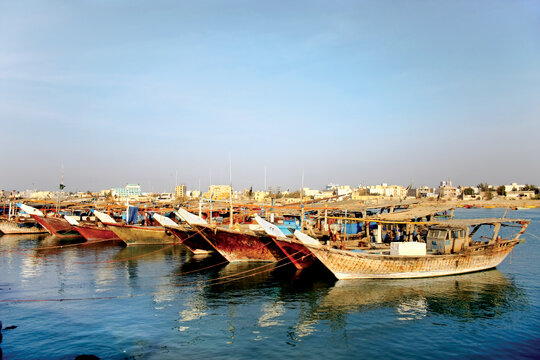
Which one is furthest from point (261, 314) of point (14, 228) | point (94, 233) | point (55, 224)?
point (14, 228)

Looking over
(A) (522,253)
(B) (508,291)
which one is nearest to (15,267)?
(B) (508,291)

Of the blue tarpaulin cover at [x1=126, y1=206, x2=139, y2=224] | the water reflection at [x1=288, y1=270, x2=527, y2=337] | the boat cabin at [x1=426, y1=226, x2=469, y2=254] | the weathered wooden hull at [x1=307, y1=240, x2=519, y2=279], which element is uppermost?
the blue tarpaulin cover at [x1=126, y1=206, x2=139, y2=224]

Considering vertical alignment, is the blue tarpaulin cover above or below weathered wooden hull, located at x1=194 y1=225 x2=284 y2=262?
above

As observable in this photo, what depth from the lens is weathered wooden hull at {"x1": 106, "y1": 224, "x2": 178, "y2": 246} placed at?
142 ft

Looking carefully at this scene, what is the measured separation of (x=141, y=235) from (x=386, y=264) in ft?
101

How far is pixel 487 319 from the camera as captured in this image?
56.5ft

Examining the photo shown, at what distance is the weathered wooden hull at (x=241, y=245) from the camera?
29.5 meters

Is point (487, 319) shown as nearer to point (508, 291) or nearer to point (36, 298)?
point (508, 291)

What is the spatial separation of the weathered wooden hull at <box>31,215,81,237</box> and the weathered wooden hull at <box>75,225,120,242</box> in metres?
3.98

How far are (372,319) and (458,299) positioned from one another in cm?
613

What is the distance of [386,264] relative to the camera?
22672 mm

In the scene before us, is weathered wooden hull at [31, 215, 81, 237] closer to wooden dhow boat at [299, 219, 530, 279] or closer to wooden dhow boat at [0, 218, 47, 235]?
wooden dhow boat at [0, 218, 47, 235]

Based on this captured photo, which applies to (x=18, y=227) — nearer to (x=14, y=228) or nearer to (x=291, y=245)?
(x=14, y=228)

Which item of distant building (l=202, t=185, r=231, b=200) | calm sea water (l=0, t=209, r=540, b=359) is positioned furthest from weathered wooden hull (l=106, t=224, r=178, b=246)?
calm sea water (l=0, t=209, r=540, b=359)
